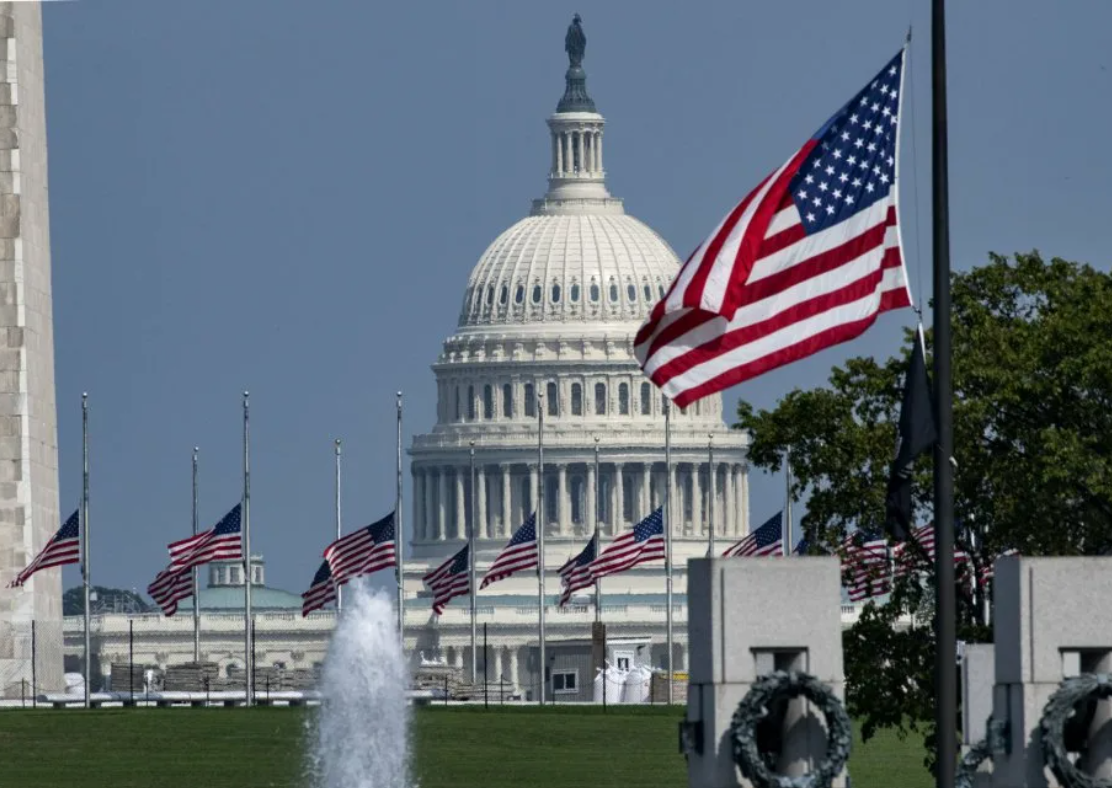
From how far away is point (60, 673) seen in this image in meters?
85.5

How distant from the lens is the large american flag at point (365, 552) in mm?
97312

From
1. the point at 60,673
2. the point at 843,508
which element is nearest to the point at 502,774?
the point at 843,508

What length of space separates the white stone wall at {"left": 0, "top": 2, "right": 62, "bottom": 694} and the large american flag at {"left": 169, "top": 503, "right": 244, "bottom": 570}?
350 inches

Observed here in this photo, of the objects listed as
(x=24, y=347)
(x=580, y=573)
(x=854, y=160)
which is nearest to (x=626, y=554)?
(x=580, y=573)

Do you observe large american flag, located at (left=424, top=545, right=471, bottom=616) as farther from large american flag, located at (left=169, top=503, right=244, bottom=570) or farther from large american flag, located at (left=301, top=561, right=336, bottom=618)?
large american flag, located at (left=169, top=503, right=244, bottom=570)

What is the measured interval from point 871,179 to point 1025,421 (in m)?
20.2

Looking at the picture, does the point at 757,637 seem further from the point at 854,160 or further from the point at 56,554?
the point at 56,554

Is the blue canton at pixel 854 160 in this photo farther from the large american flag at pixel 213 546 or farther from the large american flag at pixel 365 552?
the large american flag at pixel 365 552

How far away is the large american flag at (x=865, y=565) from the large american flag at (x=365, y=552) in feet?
143

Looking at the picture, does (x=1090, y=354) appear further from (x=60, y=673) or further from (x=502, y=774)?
(x=60, y=673)

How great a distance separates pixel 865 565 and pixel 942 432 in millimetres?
21116

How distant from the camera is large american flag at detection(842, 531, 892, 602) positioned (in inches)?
1976

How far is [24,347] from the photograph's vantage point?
3118 inches

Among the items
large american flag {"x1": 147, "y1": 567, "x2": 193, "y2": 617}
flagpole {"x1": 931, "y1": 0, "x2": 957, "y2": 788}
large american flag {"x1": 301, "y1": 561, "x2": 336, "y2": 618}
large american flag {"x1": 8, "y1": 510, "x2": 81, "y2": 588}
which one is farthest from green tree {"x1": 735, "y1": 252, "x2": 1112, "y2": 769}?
large american flag {"x1": 301, "y1": 561, "x2": 336, "y2": 618}
